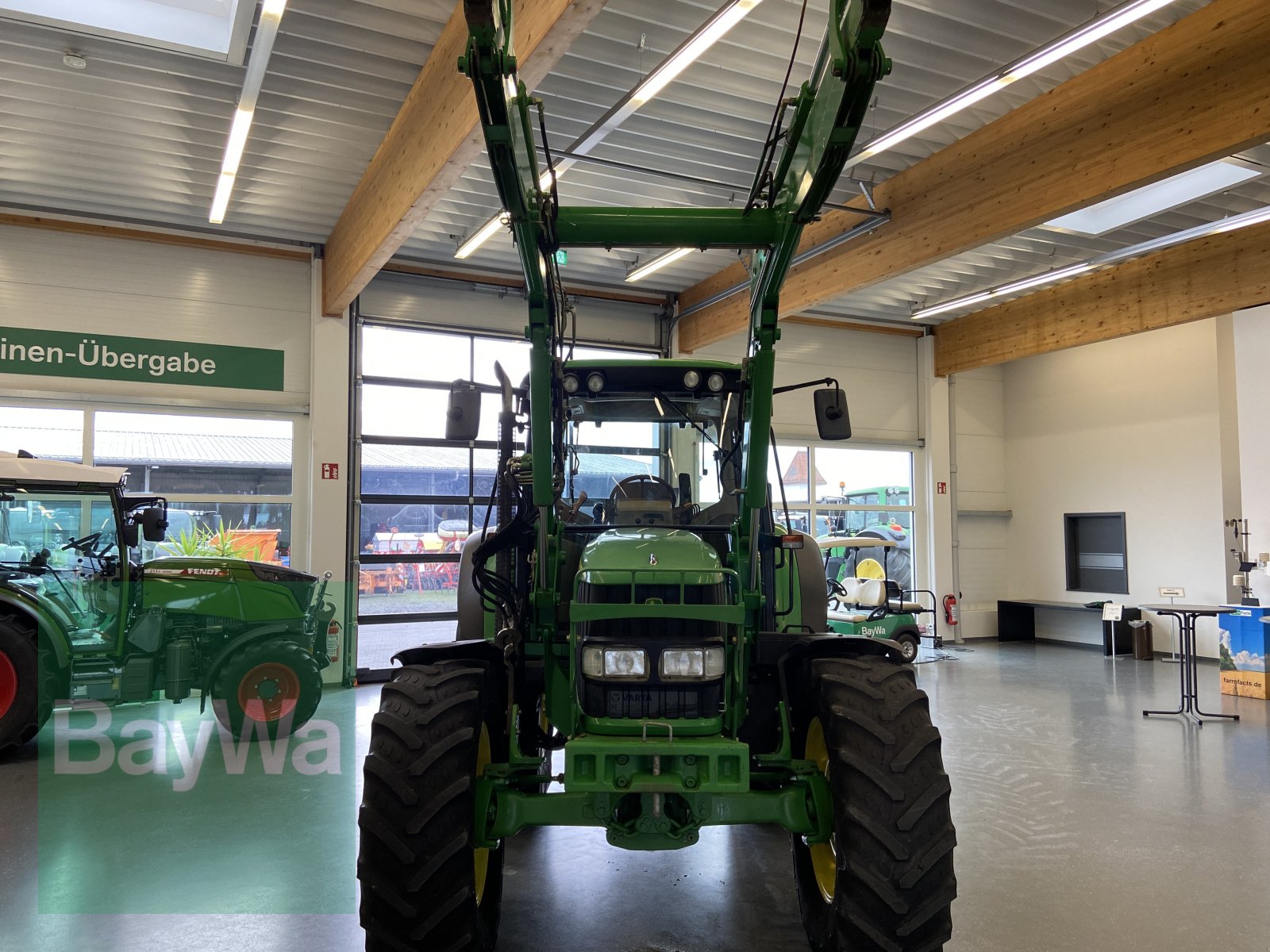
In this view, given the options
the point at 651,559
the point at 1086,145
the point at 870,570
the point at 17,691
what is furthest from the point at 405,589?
the point at 1086,145

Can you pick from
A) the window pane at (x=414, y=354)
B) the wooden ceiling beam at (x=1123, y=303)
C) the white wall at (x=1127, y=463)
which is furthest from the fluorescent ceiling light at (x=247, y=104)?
the white wall at (x=1127, y=463)

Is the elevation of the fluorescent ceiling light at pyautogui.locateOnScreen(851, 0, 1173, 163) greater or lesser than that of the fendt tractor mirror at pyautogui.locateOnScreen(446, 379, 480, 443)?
greater

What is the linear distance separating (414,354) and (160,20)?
5189mm

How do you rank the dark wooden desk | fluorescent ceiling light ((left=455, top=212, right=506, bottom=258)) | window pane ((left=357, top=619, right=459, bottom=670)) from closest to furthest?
fluorescent ceiling light ((left=455, top=212, right=506, bottom=258)) → window pane ((left=357, top=619, right=459, bottom=670)) → the dark wooden desk

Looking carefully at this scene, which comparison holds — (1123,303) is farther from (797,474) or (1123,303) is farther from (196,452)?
(196,452)

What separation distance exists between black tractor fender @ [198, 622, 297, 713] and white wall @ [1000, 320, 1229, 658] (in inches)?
474

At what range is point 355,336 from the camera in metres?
10.7

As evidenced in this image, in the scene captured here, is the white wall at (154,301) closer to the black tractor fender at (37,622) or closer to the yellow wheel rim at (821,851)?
the black tractor fender at (37,622)

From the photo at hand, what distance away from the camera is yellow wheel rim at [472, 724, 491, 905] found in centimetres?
338

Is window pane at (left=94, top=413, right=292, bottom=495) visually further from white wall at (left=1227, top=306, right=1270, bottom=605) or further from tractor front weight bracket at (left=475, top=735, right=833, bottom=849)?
white wall at (left=1227, top=306, right=1270, bottom=605)

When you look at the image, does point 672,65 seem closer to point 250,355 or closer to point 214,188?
point 214,188

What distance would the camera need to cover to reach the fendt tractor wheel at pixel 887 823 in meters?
2.83

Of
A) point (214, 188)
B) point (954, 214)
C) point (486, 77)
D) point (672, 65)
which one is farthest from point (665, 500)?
point (214, 188)

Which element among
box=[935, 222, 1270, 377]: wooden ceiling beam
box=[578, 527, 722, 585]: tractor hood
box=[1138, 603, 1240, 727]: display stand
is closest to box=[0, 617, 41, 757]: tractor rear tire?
box=[578, 527, 722, 585]: tractor hood
